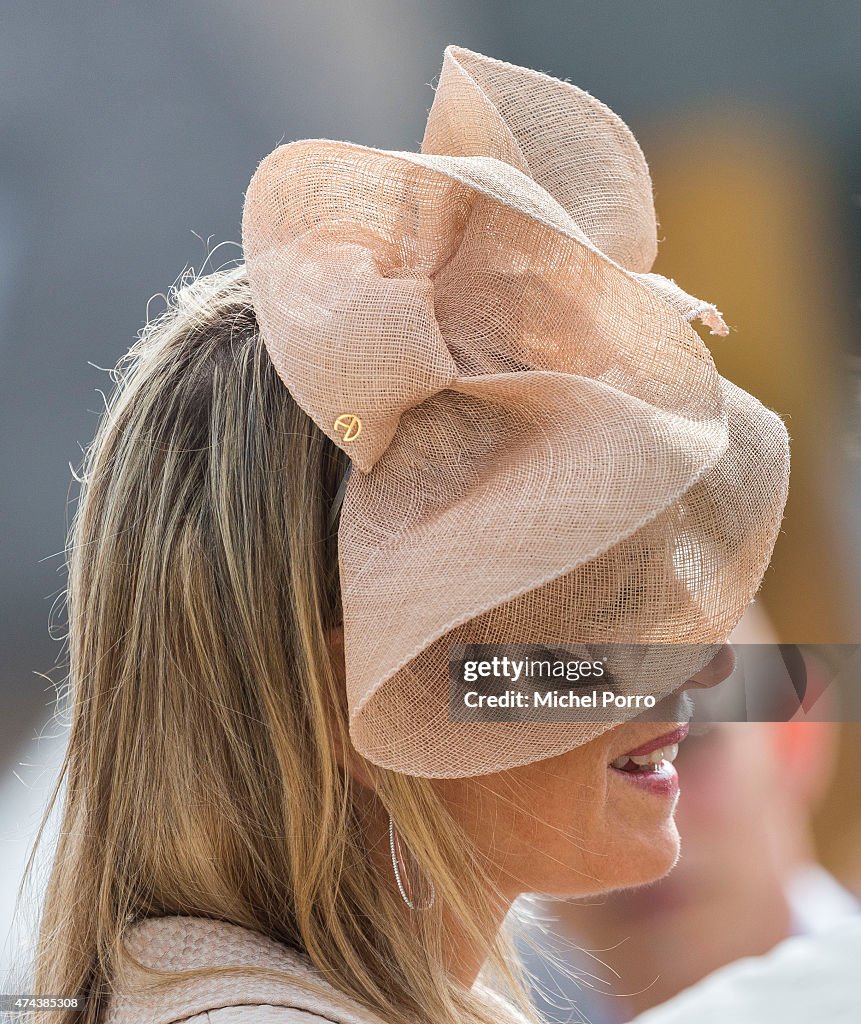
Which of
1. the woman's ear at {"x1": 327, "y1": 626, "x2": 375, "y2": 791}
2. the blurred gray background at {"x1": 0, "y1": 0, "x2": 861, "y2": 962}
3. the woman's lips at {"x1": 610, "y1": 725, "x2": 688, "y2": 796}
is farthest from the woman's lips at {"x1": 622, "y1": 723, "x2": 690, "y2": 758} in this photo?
the blurred gray background at {"x1": 0, "y1": 0, "x2": 861, "y2": 962}

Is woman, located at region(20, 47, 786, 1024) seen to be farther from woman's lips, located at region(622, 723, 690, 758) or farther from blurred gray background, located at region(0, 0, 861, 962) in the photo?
blurred gray background, located at region(0, 0, 861, 962)

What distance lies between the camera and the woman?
1.05 ft

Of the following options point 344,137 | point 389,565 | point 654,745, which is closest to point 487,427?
point 389,565

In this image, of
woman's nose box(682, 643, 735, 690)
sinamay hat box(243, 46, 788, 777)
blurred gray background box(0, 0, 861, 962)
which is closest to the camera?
sinamay hat box(243, 46, 788, 777)

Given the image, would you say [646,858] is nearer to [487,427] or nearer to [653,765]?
[653,765]

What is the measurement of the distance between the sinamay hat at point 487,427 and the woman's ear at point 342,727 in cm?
5

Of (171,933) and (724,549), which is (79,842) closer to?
(171,933)

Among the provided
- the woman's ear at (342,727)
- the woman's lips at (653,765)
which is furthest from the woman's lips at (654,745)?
the woman's ear at (342,727)

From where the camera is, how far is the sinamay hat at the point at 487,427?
0.99 ft

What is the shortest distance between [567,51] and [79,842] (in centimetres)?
97

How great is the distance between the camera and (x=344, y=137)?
105 cm

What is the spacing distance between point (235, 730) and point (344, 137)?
824mm

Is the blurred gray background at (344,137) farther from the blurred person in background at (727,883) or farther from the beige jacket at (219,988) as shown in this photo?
the beige jacket at (219,988)

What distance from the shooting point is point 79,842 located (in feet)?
1.34
